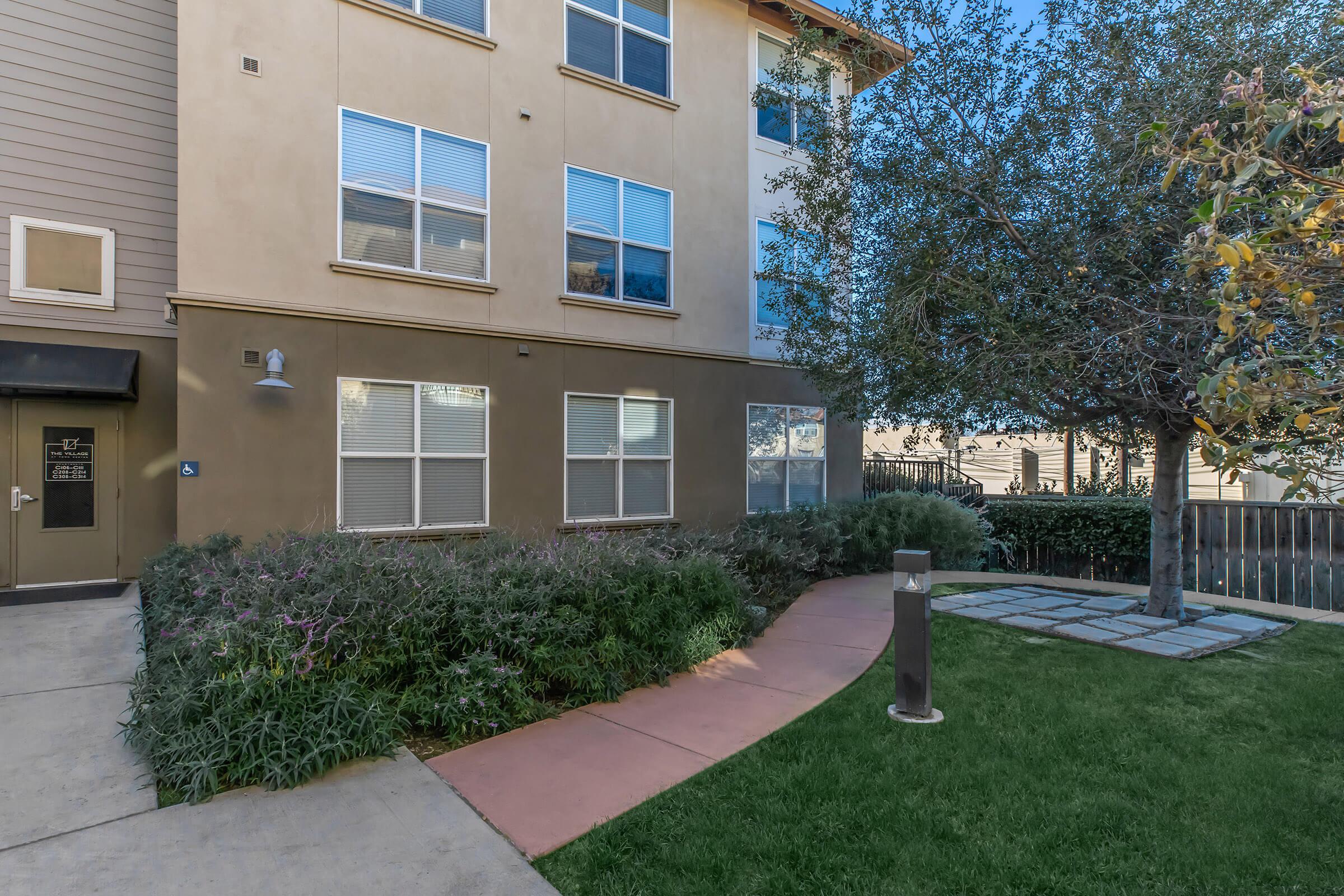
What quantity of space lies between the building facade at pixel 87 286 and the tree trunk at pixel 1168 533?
11.7m

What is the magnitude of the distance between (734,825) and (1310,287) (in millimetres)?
3364

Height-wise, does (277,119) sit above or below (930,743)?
above

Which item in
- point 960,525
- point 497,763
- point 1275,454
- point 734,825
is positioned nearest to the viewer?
point 734,825

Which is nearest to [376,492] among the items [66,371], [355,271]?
[355,271]

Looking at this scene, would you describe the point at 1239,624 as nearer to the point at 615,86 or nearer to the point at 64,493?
the point at 615,86

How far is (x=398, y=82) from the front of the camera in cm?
875

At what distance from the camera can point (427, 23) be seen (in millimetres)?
8883

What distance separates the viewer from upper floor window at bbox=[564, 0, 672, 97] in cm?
1024

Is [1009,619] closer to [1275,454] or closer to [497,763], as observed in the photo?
[497,763]

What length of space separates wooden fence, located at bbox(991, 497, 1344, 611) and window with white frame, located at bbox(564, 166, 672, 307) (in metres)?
8.04

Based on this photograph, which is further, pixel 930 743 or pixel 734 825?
pixel 930 743

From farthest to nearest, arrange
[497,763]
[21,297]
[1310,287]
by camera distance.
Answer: [21,297] → [497,763] → [1310,287]

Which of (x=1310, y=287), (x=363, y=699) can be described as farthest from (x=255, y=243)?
(x=1310, y=287)

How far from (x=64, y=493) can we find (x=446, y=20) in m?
7.41
